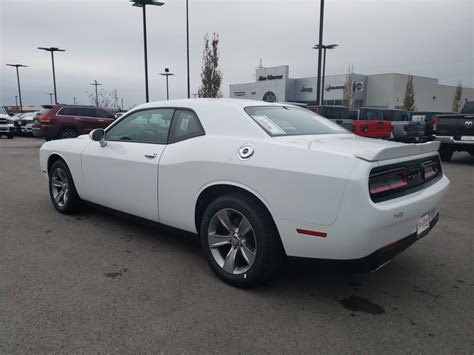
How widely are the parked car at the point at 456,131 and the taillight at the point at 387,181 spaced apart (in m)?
9.29

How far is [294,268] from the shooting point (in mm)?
3582

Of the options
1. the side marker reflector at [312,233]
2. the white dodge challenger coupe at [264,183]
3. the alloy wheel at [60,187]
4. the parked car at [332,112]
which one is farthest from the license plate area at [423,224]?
the parked car at [332,112]

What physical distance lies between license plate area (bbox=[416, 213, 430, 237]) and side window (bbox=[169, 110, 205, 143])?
76.3 inches

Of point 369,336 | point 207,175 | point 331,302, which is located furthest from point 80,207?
point 369,336

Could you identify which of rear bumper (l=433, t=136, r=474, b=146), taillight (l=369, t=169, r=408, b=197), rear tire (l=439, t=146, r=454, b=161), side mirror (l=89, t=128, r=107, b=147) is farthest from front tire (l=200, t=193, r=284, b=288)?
rear tire (l=439, t=146, r=454, b=161)

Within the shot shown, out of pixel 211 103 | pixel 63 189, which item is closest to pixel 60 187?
pixel 63 189

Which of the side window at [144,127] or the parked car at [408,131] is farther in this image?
the parked car at [408,131]

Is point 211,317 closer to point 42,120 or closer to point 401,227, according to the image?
point 401,227

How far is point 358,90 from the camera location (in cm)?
4466

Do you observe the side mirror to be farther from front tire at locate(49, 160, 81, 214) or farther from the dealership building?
the dealership building

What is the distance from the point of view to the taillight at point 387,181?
102 inches

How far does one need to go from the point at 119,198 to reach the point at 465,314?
3342 millimetres

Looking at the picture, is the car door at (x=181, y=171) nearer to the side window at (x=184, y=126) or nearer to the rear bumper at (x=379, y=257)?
the side window at (x=184, y=126)

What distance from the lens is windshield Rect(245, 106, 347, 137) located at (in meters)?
3.24
